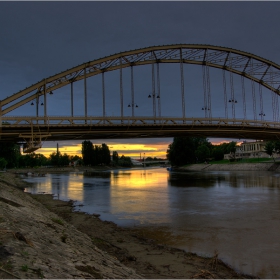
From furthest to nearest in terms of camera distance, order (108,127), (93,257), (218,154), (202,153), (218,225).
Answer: (218,154) < (202,153) < (108,127) < (218,225) < (93,257)

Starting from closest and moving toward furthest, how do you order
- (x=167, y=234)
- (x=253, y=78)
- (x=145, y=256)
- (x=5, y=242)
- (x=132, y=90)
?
(x=5, y=242)
(x=145, y=256)
(x=167, y=234)
(x=132, y=90)
(x=253, y=78)

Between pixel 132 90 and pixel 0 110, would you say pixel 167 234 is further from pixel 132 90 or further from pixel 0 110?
pixel 132 90

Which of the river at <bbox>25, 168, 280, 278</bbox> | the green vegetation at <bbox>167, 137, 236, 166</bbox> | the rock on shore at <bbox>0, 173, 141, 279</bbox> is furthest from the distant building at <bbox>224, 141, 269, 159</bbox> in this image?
the rock on shore at <bbox>0, 173, 141, 279</bbox>

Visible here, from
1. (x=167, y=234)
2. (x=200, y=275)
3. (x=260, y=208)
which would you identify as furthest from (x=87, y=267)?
(x=260, y=208)

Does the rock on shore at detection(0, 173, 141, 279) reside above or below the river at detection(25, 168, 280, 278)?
above

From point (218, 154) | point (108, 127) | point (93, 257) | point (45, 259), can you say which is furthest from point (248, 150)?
point (45, 259)

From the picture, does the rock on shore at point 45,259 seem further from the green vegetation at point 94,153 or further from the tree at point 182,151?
the green vegetation at point 94,153

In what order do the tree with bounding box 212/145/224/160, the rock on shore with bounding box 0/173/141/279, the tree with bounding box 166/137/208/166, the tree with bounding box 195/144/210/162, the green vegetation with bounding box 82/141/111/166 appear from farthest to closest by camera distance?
the green vegetation with bounding box 82/141/111/166, the tree with bounding box 212/145/224/160, the tree with bounding box 195/144/210/162, the tree with bounding box 166/137/208/166, the rock on shore with bounding box 0/173/141/279

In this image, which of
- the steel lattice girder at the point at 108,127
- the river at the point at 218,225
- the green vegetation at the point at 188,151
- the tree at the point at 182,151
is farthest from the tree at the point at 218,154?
the river at the point at 218,225

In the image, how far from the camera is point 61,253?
7.41 meters

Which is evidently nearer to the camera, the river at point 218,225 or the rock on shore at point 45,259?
the rock on shore at point 45,259

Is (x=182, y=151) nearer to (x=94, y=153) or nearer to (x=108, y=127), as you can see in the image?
(x=94, y=153)

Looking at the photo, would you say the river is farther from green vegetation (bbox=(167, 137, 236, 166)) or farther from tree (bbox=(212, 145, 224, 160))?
tree (bbox=(212, 145, 224, 160))

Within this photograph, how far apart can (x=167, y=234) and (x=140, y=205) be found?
9697 mm
